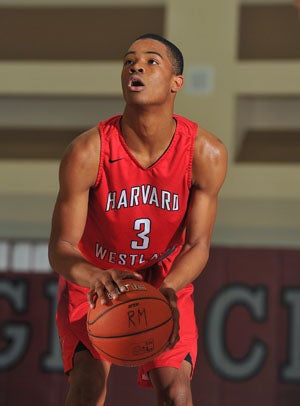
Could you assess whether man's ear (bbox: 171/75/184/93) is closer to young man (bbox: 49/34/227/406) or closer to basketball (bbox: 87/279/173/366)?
young man (bbox: 49/34/227/406)

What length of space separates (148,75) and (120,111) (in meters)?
6.10

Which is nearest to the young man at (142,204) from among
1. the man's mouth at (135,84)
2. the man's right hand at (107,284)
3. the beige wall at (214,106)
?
the man's mouth at (135,84)

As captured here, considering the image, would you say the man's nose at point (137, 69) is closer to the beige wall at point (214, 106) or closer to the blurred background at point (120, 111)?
the blurred background at point (120, 111)

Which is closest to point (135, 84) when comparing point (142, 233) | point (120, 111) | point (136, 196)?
point (136, 196)

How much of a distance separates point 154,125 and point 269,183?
5.81 m

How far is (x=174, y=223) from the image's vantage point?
4.07 m

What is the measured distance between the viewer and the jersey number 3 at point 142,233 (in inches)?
158

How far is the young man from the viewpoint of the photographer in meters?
3.86

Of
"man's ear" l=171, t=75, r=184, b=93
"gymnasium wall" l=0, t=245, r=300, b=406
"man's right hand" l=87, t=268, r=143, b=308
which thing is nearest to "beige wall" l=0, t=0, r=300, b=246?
"gymnasium wall" l=0, t=245, r=300, b=406

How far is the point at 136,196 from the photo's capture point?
396 centimetres

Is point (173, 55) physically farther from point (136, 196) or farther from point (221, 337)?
point (221, 337)

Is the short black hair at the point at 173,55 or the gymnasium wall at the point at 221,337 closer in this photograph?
the short black hair at the point at 173,55

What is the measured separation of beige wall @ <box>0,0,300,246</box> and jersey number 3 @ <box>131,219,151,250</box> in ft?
17.9

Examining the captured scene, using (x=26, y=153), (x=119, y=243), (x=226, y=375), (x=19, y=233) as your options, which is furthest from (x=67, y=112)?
(x=119, y=243)
